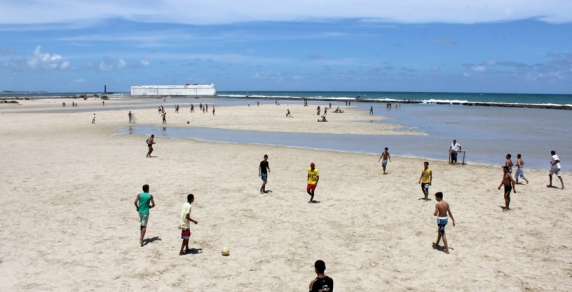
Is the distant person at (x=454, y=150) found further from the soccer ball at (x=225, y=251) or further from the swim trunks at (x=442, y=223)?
the soccer ball at (x=225, y=251)

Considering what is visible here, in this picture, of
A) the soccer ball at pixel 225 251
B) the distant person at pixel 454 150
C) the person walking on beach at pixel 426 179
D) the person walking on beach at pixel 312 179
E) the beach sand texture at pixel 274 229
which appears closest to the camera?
the beach sand texture at pixel 274 229

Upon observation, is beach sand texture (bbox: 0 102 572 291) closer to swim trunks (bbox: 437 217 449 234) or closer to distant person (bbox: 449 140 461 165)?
swim trunks (bbox: 437 217 449 234)

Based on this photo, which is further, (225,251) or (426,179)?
(426,179)

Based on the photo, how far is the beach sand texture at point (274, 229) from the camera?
9508 millimetres

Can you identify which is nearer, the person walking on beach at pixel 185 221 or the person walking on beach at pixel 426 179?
the person walking on beach at pixel 185 221

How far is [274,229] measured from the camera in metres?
12.5

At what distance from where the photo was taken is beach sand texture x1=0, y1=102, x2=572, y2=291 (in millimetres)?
9508

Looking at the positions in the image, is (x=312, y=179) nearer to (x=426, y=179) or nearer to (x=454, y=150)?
(x=426, y=179)

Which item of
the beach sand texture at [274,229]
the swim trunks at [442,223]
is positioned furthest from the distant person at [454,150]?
the swim trunks at [442,223]

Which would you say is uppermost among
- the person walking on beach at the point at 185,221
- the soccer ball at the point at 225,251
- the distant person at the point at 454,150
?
the distant person at the point at 454,150

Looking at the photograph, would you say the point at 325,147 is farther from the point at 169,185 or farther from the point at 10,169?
the point at 10,169

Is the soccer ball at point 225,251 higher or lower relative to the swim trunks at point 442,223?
lower

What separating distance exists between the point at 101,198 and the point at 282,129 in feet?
92.6

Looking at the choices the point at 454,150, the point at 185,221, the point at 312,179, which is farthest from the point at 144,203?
the point at 454,150
